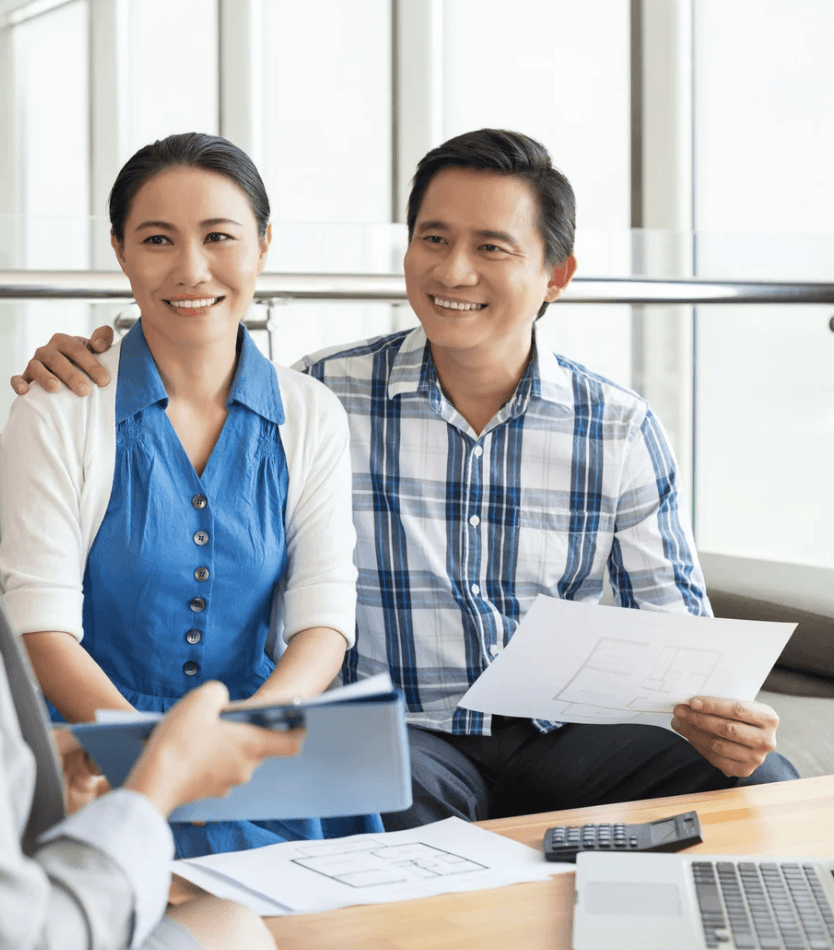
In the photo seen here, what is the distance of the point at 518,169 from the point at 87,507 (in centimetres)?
82

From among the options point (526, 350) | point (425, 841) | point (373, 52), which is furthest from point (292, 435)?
point (373, 52)

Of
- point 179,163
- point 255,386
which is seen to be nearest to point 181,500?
point 255,386

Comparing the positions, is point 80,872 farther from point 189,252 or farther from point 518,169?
point 518,169

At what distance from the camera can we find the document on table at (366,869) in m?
0.96

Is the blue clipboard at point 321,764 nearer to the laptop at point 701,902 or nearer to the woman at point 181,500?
the laptop at point 701,902

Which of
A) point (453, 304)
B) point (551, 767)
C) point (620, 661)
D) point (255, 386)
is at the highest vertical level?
point (453, 304)

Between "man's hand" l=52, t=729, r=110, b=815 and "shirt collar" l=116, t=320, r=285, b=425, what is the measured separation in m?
0.53

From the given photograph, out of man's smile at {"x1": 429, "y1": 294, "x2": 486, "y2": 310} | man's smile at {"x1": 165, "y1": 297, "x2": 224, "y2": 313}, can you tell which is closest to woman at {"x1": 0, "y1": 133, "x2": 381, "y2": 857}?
man's smile at {"x1": 165, "y1": 297, "x2": 224, "y2": 313}

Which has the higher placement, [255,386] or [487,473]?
[255,386]

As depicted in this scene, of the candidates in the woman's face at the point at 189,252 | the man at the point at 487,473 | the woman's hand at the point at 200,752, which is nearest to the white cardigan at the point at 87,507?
the woman's face at the point at 189,252

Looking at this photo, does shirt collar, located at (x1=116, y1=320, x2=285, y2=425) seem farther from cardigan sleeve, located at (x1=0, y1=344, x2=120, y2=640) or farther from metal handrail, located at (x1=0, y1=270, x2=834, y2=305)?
metal handrail, located at (x1=0, y1=270, x2=834, y2=305)

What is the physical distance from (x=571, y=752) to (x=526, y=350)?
1.97 ft

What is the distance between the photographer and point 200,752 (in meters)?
0.73

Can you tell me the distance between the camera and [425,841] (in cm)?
109
